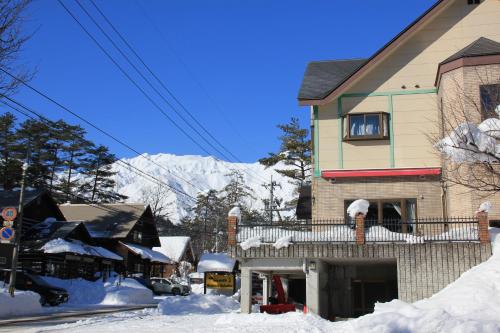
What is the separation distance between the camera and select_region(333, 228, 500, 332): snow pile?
37.4 feet

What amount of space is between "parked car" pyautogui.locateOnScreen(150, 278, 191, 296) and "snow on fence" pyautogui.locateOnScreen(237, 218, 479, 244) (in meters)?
28.9

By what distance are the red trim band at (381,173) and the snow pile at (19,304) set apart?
13.8 metres

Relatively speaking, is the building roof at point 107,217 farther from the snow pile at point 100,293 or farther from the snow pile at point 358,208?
the snow pile at point 358,208

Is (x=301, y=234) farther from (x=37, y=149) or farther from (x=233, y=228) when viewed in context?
(x=37, y=149)

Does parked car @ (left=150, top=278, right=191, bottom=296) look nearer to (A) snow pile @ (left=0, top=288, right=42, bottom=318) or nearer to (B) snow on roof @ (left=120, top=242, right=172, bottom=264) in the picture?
(B) snow on roof @ (left=120, top=242, right=172, bottom=264)

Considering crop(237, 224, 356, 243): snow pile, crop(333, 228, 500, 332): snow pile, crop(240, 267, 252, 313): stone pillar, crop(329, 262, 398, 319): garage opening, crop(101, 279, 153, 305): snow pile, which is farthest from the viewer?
crop(101, 279, 153, 305): snow pile

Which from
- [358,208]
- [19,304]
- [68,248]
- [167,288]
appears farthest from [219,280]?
[358,208]

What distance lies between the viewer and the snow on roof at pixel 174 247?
68.8 m

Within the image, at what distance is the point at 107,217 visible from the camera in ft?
181

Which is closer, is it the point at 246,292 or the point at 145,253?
the point at 246,292

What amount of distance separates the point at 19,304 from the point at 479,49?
69.5 feet

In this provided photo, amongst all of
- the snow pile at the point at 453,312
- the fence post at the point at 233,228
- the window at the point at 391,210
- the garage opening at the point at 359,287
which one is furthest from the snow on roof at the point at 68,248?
the snow pile at the point at 453,312

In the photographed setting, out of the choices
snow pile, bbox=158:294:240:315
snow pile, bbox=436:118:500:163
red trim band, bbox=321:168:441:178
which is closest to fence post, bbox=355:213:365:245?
red trim band, bbox=321:168:441:178

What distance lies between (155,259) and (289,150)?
17.0 meters
